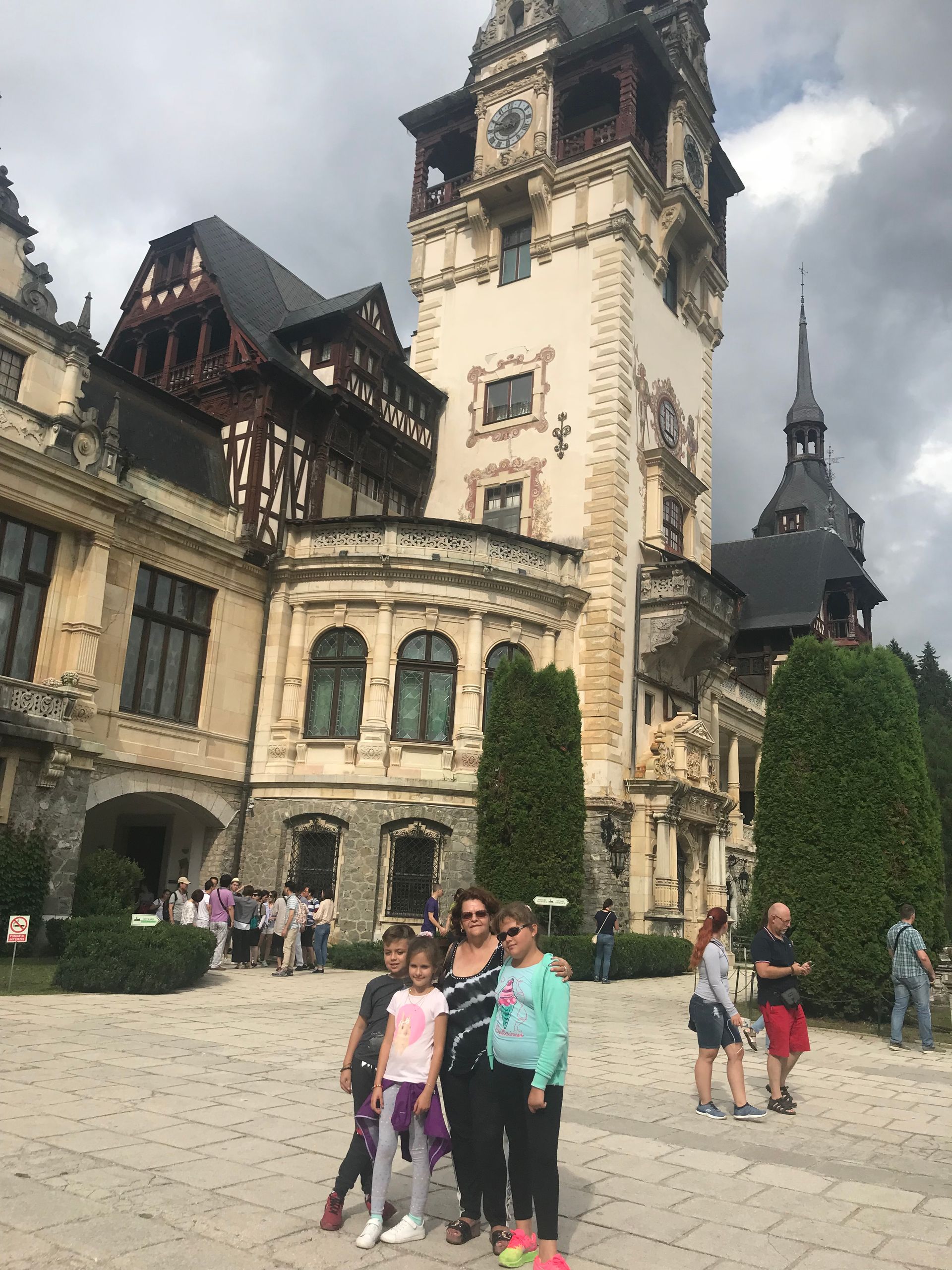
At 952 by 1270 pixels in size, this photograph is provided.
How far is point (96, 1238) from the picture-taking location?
17.3 feet

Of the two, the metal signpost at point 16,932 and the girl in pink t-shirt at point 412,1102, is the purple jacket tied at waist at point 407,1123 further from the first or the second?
the metal signpost at point 16,932

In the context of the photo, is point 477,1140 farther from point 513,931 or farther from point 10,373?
point 10,373

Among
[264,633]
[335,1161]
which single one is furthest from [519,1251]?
[264,633]

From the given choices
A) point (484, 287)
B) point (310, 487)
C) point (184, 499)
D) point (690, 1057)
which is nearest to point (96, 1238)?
point (690, 1057)

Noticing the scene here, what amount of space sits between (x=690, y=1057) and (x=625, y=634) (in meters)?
16.9

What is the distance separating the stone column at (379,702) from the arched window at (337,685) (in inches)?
20.7

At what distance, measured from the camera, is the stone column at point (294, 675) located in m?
25.7

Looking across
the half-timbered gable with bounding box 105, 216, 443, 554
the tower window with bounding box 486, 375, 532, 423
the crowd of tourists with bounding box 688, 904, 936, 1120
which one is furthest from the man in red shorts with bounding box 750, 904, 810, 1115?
the tower window with bounding box 486, 375, 532, 423

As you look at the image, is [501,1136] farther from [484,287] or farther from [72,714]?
[484,287]

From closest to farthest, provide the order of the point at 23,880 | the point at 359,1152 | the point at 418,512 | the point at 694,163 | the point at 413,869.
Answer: the point at 359,1152, the point at 23,880, the point at 413,869, the point at 418,512, the point at 694,163

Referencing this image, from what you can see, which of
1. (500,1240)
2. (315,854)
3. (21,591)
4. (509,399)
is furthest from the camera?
(509,399)

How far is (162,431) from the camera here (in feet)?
84.2

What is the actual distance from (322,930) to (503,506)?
14756mm

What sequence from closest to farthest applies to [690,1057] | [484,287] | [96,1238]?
[96,1238] < [690,1057] < [484,287]
